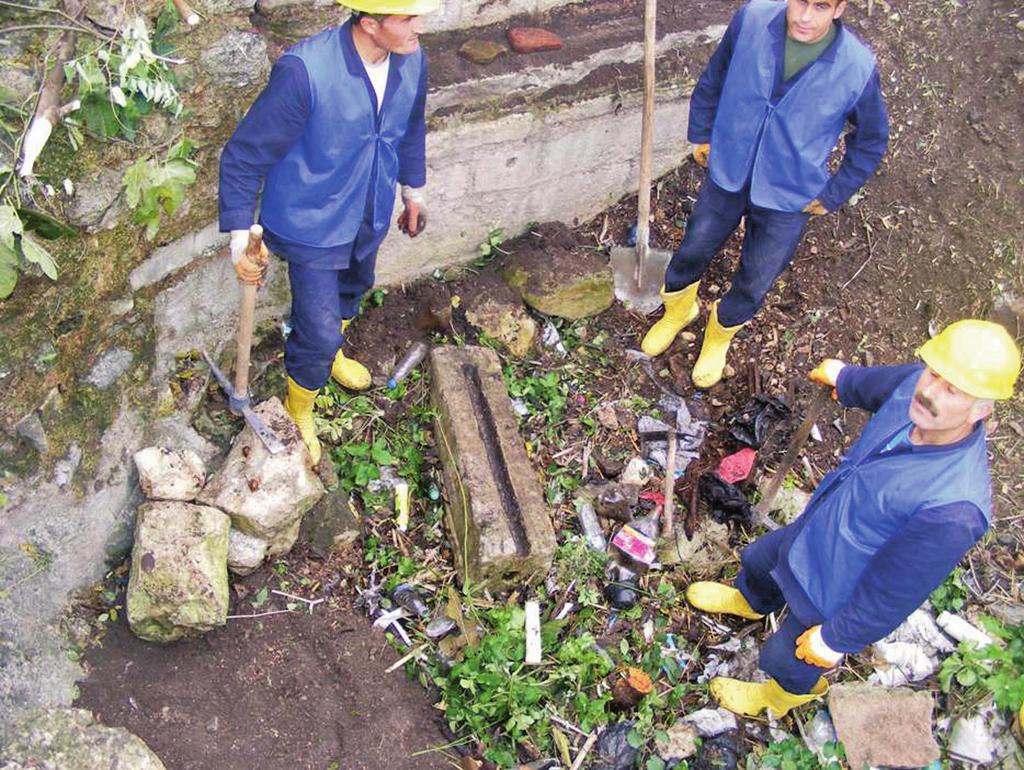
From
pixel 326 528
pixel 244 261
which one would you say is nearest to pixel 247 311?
pixel 244 261

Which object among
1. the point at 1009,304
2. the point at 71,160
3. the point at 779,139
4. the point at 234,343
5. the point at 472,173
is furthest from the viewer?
the point at 1009,304

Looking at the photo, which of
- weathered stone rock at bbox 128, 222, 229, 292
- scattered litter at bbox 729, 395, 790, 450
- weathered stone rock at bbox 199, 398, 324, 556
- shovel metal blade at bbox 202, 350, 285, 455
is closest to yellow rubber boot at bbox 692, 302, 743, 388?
scattered litter at bbox 729, 395, 790, 450

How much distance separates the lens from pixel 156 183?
3584mm

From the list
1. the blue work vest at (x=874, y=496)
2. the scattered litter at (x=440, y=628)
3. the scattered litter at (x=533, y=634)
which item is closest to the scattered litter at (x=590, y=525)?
the scattered litter at (x=533, y=634)

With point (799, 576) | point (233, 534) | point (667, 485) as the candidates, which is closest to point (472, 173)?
point (667, 485)

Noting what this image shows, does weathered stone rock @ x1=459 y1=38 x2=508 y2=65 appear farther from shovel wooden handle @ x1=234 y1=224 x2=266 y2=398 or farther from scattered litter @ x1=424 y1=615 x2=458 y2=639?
scattered litter @ x1=424 y1=615 x2=458 y2=639

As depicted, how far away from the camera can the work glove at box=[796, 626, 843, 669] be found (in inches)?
137

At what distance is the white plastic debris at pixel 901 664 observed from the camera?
4.47m

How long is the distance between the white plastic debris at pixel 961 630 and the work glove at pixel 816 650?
1.41 meters

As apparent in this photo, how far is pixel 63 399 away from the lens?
3.75 m

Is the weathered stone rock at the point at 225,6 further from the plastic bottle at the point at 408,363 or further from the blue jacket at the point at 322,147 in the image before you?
the plastic bottle at the point at 408,363

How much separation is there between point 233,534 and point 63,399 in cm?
88

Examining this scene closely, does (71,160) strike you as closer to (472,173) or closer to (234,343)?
(234,343)

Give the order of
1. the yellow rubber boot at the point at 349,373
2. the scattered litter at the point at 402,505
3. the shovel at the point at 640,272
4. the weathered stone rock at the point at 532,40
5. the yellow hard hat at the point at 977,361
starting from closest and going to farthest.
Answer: the yellow hard hat at the point at 977,361
the scattered litter at the point at 402,505
the yellow rubber boot at the point at 349,373
the weathered stone rock at the point at 532,40
the shovel at the point at 640,272
